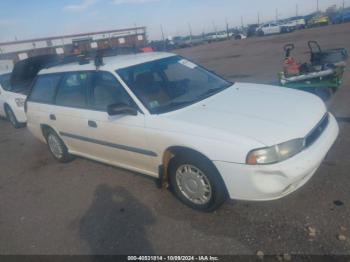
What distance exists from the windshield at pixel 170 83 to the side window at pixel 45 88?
1662mm

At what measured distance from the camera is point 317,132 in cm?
324

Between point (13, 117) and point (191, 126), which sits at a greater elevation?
point (191, 126)

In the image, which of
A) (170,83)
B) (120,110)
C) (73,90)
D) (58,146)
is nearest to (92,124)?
(73,90)

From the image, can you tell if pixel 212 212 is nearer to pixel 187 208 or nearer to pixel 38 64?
pixel 187 208

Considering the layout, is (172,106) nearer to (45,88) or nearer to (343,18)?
(45,88)

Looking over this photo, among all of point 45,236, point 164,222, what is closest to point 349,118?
point 164,222

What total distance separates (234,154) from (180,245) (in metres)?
1.04

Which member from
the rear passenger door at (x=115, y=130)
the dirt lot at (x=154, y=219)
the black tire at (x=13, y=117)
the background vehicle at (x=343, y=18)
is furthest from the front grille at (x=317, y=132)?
the background vehicle at (x=343, y=18)

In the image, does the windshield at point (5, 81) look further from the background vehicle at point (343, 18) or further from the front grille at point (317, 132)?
the background vehicle at point (343, 18)

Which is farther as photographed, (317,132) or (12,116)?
(12,116)

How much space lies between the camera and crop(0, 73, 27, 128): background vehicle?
28.0 ft

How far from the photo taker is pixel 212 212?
11.2 feet

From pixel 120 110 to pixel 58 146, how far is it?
2.39m

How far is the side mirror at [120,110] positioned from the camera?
3486mm
